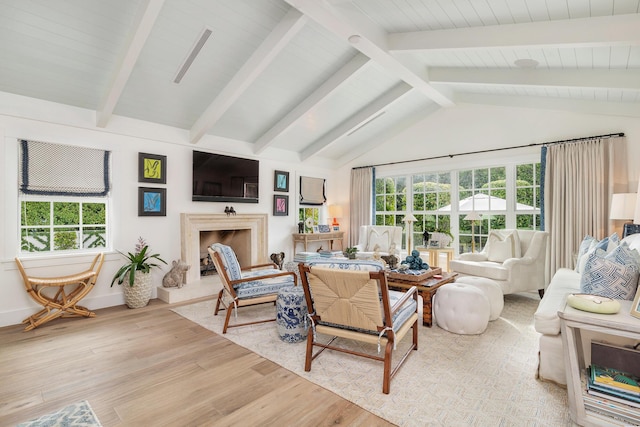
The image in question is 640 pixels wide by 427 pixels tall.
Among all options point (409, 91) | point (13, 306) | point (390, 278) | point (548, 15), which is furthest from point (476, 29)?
point (13, 306)

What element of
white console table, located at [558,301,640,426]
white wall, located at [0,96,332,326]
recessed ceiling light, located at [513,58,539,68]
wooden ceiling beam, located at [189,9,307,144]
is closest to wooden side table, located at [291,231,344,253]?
white wall, located at [0,96,332,326]

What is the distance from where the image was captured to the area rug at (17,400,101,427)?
1.83 meters

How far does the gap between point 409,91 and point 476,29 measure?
6.47 ft

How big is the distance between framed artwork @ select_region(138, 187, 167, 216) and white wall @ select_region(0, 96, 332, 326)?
0.25ft

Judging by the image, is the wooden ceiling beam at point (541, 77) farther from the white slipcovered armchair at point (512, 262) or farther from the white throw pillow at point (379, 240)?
the white throw pillow at point (379, 240)

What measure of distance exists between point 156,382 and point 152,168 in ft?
10.3

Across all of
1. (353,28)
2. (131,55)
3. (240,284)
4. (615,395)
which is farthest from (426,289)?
(131,55)

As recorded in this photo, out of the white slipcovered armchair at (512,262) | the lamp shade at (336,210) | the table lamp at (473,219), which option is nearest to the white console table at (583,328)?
the white slipcovered armchair at (512,262)

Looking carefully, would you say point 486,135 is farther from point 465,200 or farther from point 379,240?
point 379,240

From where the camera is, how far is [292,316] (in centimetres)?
291

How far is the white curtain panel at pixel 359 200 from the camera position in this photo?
6844mm

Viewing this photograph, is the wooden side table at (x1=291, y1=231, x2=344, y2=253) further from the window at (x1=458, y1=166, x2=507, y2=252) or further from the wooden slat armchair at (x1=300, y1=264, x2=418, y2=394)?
the wooden slat armchair at (x1=300, y1=264, x2=418, y2=394)

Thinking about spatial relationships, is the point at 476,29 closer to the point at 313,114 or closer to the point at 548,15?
the point at 548,15

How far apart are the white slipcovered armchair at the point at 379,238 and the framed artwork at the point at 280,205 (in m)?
1.62
